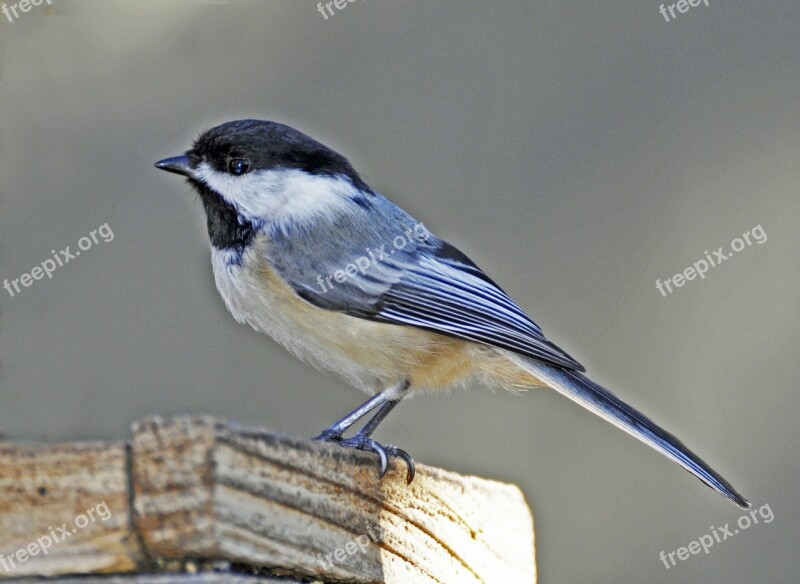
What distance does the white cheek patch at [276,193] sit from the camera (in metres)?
1.80

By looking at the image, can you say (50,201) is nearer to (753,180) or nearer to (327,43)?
(327,43)

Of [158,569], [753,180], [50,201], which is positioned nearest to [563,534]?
[753,180]

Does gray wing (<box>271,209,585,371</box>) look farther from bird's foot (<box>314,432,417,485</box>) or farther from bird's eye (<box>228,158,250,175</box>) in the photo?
bird's foot (<box>314,432,417,485</box>)

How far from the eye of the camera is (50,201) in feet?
7.55

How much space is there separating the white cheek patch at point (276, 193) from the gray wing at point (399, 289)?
0.04m

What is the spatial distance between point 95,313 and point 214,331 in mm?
286

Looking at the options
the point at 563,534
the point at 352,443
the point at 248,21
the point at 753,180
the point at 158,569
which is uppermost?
the point at 248,21
